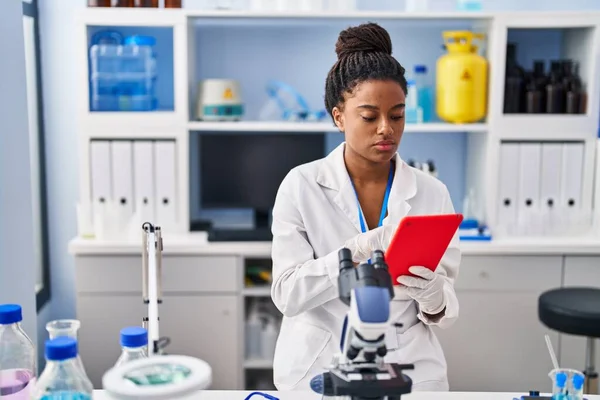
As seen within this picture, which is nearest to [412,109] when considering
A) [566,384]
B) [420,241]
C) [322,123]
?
[322,123]

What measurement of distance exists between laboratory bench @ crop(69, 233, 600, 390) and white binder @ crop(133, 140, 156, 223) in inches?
7.2

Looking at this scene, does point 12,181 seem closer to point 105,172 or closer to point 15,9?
point 15,9

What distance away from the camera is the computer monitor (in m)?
3.18

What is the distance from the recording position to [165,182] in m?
2.96

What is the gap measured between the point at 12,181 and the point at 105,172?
785 mm

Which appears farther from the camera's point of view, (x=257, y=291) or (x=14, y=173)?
(x=257, y=291)

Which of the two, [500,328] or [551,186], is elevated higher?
[551,186]

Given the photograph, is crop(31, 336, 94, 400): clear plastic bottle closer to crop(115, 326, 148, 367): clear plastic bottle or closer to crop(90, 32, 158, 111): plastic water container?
crop(115, 326, 148, 367): clear plastic bottle

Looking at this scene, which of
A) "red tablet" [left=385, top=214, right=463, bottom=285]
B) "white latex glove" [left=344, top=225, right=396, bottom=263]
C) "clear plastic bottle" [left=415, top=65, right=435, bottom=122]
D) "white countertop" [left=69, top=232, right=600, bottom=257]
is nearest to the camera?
"red tablet" [left=385, top=214, right=463, bottom=285]

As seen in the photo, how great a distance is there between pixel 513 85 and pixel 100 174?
1837 millimetres

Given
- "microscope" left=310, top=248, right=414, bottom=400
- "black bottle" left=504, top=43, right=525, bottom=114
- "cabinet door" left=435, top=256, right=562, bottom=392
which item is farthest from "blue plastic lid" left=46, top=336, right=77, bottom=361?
"black bottle" left=504, top=43, right=525, bottom=114

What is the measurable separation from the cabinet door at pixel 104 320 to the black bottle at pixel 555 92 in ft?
6.39

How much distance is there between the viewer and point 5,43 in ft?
6.91

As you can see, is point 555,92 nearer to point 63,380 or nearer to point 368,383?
point 368,383
